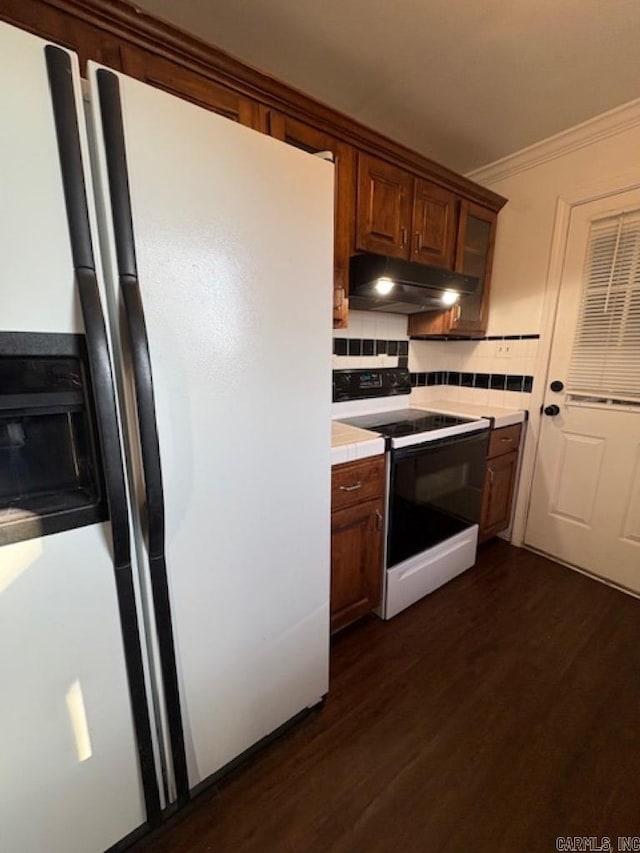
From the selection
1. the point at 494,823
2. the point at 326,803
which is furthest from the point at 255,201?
the point at 494,823

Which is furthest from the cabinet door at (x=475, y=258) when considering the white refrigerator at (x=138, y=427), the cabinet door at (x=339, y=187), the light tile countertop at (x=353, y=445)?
the white refrigerator at (x=138, y=427)

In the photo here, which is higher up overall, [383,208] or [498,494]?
[383,208]

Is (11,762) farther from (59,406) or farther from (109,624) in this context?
(59,406)

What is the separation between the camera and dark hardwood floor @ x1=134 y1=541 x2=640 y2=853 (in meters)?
1.05

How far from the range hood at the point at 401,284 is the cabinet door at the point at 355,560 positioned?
997 mm

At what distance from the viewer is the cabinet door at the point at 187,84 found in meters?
1.11

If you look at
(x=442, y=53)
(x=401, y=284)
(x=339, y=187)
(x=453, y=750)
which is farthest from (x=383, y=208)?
(x=453, y=750)

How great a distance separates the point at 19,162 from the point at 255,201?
1.49 ft

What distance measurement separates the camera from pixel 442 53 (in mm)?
1448

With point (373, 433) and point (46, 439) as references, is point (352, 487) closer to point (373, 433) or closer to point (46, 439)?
point (373, 433)

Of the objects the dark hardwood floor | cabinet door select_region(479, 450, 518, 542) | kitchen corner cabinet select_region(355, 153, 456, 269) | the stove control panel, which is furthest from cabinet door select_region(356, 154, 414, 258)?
the dark hardwood floor

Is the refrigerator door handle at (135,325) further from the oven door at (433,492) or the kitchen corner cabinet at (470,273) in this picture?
the kitchen corner cabinet at (470,273)

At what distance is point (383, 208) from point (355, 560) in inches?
65.3

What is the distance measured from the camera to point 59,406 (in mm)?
727
